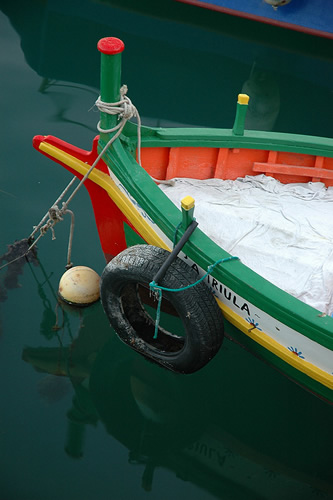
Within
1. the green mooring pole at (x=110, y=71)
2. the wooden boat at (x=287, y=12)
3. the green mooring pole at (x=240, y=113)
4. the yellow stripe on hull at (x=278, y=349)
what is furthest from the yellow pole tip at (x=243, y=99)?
the wooden boat at (x=287, y=12)

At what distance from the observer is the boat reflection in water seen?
177 inches

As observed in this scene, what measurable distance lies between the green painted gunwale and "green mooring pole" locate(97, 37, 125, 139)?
0.50 ft

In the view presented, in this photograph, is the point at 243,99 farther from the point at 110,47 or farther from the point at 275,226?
the point at 110,47

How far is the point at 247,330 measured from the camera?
14.3 ft

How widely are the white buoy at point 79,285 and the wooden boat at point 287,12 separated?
5610 millimetres

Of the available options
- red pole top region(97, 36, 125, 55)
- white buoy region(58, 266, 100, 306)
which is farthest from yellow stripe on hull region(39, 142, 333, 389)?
red pole top region(97, 36, 125, 55)

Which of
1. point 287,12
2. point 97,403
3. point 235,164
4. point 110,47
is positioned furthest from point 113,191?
point 287,12

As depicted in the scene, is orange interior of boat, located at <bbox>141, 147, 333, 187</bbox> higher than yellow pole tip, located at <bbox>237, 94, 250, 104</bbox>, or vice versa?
yellow pole tip, located at <bbox>237, 94, 250, 104</bbox>

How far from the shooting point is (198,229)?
14.2ft

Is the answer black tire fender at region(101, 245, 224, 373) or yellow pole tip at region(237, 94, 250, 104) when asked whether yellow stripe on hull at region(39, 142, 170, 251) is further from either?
yellow pole tip at region(237, 94, 250, 104)

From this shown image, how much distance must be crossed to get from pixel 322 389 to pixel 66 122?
4.46 metres

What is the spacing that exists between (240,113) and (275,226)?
0.99m

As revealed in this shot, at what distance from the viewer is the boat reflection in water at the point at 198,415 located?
449 cm

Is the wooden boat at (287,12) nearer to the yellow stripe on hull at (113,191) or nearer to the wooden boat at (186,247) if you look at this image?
the wooden boat at (186,247)
